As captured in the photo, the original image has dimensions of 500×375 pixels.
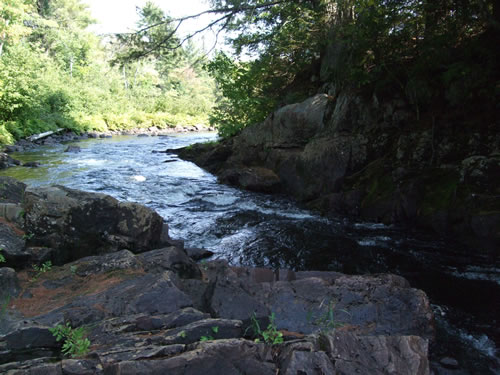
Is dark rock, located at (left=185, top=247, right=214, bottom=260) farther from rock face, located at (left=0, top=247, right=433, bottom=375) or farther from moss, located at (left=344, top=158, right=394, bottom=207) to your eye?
moss, located at (left=344, top=158, right=394, bottom=207)

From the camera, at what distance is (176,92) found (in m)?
57.8

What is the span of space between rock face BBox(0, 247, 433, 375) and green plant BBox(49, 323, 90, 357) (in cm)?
6

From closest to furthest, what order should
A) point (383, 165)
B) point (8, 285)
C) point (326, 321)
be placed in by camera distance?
point (326, 321)
point (8, 285)
point (383, 165)

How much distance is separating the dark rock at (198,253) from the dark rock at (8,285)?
9.25ft

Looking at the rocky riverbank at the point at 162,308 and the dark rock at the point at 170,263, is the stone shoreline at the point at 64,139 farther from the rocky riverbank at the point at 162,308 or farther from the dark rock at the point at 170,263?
the dark rock at the point at 170,263

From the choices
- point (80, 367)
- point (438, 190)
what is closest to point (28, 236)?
point (80, 367)

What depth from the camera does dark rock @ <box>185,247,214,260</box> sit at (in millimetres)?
6205

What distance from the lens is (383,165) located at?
8.47 m

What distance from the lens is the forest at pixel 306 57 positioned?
24.2 feet

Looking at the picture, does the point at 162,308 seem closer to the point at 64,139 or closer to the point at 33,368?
the point at 33,368

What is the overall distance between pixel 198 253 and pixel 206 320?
3673 millimetres

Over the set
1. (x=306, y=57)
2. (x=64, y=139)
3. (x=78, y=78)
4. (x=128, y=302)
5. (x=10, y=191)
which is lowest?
(x=128, y=302)

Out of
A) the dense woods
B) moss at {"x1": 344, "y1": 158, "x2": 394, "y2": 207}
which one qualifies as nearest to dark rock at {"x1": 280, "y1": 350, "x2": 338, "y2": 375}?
moss at {"x1": 344, "y1": 158, "x2": 394, "y2": 207}

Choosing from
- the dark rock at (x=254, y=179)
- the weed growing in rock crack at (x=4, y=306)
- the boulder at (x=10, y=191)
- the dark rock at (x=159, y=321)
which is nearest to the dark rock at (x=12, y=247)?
the weed growing in rock crack at (x=4, y=306)
